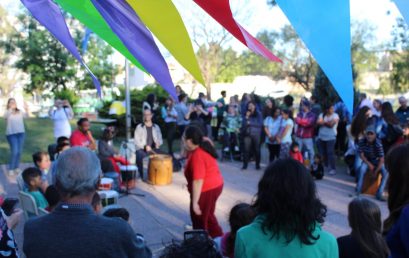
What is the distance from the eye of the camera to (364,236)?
113 inches

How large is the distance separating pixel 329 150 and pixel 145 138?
4.35m

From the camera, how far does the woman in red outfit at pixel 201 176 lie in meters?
4.88

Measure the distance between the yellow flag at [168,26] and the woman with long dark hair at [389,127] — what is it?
7603mm

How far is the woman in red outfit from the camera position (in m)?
4.88

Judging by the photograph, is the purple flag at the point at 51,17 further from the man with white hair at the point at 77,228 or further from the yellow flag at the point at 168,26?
the man with white hair at the point at 77,228

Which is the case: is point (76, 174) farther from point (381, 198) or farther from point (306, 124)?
point (306, 124)

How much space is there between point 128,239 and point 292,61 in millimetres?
35441

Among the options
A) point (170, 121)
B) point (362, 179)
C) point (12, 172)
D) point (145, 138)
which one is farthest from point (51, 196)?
point (170, 121)

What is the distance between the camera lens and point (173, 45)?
2.12 metres

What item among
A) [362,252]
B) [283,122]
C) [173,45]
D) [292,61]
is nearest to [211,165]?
[362,252]

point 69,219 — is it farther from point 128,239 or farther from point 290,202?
point 290,202

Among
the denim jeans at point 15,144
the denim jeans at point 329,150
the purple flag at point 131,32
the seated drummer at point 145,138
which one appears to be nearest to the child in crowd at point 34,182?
the purple flag at point 131,32

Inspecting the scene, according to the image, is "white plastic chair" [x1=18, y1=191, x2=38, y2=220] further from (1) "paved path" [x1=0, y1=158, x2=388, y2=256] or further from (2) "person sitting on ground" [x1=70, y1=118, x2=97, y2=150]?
(2) "person sitting on ground" [x1=70, y1=118, x2=97, y2=150]

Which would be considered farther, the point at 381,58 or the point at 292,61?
the point at 381,58
